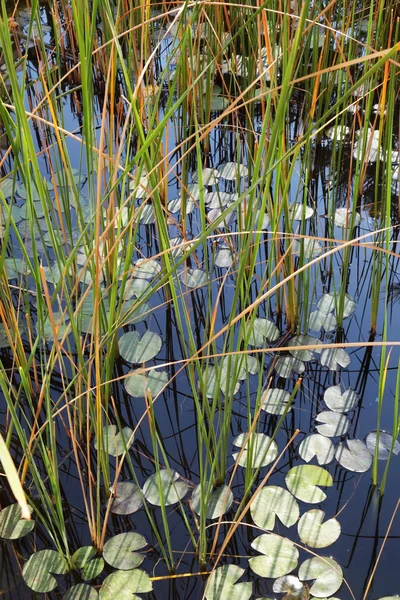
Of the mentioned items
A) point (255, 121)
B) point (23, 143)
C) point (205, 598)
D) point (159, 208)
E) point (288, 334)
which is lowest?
point (205, 598)

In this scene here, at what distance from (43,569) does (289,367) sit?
2.16ft

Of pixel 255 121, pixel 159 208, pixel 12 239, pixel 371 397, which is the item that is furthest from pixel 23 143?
pixel 255 121

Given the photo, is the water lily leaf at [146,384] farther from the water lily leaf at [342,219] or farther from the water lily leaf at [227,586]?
the water lily leaf at [342,219]

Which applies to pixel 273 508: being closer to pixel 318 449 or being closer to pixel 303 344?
pixel 318 449

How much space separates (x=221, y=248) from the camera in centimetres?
175

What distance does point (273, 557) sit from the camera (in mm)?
1043

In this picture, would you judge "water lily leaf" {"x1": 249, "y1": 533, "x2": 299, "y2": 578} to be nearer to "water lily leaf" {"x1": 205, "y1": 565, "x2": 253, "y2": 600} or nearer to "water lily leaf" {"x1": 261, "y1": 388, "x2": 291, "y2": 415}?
"water lily leaf" {"x1": 205, "y1": 565, "x2": 253, "y2": 600}

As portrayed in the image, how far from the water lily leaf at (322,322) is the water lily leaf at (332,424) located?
25 centimetres

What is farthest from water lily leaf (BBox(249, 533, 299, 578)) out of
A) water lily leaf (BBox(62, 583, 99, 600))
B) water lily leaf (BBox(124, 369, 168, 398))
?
water lily leaf (BBox(124, 369, 168, 398))

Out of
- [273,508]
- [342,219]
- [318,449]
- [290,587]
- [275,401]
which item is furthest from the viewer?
[342,219]

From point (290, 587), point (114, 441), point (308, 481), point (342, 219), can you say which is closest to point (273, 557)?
point (290, 587)

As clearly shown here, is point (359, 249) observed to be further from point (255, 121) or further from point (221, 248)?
point (255, 121)

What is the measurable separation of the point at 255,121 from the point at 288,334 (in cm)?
113

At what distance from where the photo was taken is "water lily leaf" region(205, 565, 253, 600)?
993 millimetres
